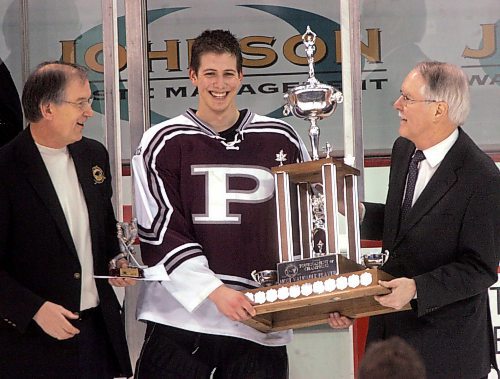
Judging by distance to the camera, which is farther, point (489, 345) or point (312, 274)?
point (489, 345)

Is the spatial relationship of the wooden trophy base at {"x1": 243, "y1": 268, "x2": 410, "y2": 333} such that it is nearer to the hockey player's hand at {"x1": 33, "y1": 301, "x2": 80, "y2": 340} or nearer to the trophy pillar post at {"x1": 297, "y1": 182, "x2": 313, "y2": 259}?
the trophy pillar post at {"x1": 297, "y1": 182, "x2": 313, "y2": 259}

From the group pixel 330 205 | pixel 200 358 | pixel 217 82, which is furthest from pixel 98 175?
pixel 330 205

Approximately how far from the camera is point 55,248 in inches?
154

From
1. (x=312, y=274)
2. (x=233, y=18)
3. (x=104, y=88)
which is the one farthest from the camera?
(x=233, y=18)

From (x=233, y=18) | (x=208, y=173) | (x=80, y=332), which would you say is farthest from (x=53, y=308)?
(x=233, y=18)

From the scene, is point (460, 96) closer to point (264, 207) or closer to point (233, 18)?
point (264, 207)

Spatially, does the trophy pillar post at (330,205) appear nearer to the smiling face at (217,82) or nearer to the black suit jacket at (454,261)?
the black suit jacket at (454,261)

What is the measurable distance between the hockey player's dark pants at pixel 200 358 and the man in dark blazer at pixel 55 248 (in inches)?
4.5

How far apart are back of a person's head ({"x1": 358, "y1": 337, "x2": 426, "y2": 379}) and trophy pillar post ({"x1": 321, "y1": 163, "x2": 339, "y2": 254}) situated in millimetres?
1145

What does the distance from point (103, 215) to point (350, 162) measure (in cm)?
87

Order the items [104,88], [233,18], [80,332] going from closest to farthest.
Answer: [80,332] → [104,88] → [233,18]

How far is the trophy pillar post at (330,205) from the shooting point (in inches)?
145

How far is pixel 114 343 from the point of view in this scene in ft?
13.1

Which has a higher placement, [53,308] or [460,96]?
[460,96]
